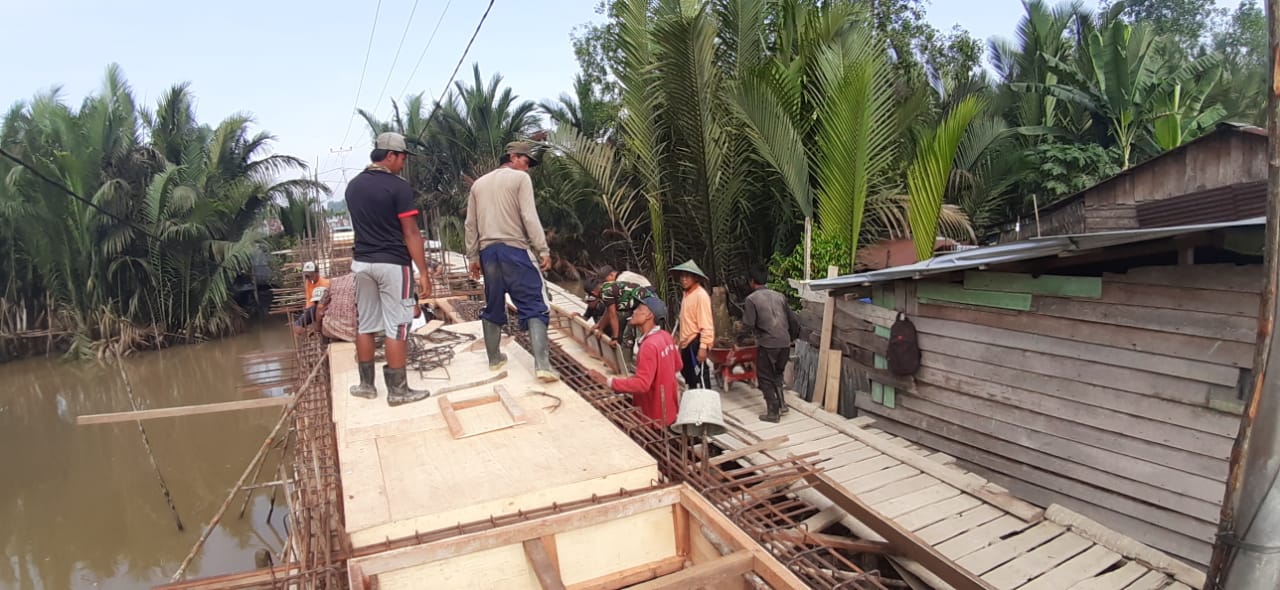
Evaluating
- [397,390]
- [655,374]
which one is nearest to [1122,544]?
[655,374]

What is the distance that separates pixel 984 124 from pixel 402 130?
2107cm

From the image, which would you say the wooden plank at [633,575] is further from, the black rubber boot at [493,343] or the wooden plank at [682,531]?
the black rubber boot at [493,343]

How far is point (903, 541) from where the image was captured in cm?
429

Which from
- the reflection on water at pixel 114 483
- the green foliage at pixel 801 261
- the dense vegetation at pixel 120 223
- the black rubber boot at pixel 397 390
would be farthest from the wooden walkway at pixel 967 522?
the dense vegetation at pixel 120 223

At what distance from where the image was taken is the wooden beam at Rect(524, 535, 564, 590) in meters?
2.47

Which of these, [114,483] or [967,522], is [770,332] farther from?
[114,483]

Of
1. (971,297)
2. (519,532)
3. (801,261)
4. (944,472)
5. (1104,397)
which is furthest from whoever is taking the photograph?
(801,261)

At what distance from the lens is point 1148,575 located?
4176 millimetres

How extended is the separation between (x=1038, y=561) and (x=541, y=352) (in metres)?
3.40

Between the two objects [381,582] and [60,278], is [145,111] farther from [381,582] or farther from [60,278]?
[381,582]

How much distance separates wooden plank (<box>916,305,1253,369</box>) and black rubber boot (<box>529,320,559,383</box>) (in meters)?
3.54

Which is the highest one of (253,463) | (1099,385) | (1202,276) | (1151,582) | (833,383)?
(1202,276)

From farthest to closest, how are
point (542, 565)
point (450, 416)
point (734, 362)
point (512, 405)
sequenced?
point (734, 362)
point (512, 405)
point (450, 416)
point (542, 565)

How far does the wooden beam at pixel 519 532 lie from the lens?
2602mm
